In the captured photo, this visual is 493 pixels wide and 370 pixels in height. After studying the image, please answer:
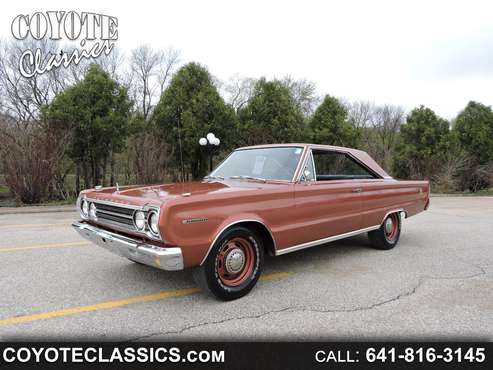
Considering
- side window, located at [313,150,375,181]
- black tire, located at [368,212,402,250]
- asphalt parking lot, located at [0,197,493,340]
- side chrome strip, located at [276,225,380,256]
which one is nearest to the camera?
asphalt parking lot, located at [0,197,493,340]

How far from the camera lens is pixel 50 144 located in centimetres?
1323

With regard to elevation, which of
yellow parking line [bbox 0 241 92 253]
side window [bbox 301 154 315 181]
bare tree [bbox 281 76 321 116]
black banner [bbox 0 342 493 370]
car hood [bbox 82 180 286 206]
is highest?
bare tree [bbox 281 76 321 116]

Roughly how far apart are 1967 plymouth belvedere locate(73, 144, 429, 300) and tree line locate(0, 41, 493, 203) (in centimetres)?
811

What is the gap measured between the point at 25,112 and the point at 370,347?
3293 cm

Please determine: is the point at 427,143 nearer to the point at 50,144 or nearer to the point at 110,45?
the point at 110,45

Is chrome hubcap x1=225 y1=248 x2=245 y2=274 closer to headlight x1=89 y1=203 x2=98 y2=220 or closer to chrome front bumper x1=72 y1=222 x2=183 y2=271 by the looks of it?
A: chrome front bumper x1=72 y1=222 x2=183 y2=271

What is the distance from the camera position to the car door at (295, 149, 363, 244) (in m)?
4.21

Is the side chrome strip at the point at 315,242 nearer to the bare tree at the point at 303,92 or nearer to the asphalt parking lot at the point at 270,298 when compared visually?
the asphalt parking lot at the point at 270,298

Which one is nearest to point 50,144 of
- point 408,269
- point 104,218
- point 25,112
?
point 104,218

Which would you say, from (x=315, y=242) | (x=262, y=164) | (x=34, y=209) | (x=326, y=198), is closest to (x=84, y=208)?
(x=262, y=164)

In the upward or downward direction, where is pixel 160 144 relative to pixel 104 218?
upward

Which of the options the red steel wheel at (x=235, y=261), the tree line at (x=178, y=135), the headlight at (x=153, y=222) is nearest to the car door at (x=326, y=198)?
the red steel wheel at (x=235, y=261)

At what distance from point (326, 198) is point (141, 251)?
241 centimetres

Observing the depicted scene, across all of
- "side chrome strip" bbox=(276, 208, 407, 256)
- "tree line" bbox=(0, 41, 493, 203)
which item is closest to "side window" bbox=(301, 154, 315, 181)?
"side chrome strip" bbox=(276, 208, 407, 256)
